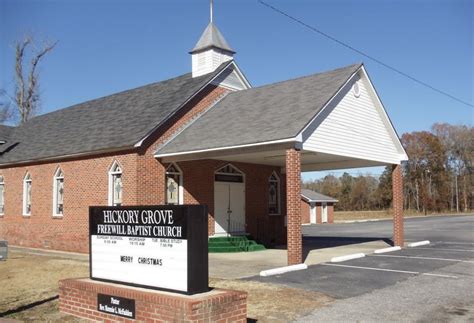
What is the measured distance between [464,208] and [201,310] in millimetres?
96264

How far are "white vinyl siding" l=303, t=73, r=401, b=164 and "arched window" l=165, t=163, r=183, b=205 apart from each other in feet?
19.9

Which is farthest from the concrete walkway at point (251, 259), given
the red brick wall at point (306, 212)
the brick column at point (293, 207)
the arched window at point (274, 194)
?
the red brick wall at point (306, 212)

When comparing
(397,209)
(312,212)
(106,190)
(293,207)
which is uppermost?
(106,190)

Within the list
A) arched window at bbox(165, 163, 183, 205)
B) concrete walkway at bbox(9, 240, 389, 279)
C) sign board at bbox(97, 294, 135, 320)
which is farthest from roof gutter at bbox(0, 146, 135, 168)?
sign board at bbox(97, 294, 135, 320)

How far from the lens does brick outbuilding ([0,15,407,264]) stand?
54.0ft

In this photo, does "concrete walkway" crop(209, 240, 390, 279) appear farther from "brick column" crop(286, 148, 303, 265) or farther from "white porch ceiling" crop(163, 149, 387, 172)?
"white porch ceiling" crop(163, 149, 387, 172)

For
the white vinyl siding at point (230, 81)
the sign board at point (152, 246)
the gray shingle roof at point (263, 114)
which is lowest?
the sign board at point (152, 246)

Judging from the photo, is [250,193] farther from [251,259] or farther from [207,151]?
[207,151]

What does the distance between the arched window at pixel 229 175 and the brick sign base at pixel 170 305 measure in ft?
41.3

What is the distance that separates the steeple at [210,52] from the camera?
23.3m

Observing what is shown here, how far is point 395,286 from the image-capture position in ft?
37.7

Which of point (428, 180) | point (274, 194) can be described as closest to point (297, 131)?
point (274, 194)

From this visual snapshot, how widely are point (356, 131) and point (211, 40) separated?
8.78 meters

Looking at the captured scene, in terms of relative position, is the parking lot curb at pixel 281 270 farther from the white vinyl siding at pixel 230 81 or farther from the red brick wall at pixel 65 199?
the white vinyl siding at pixel 230 81
